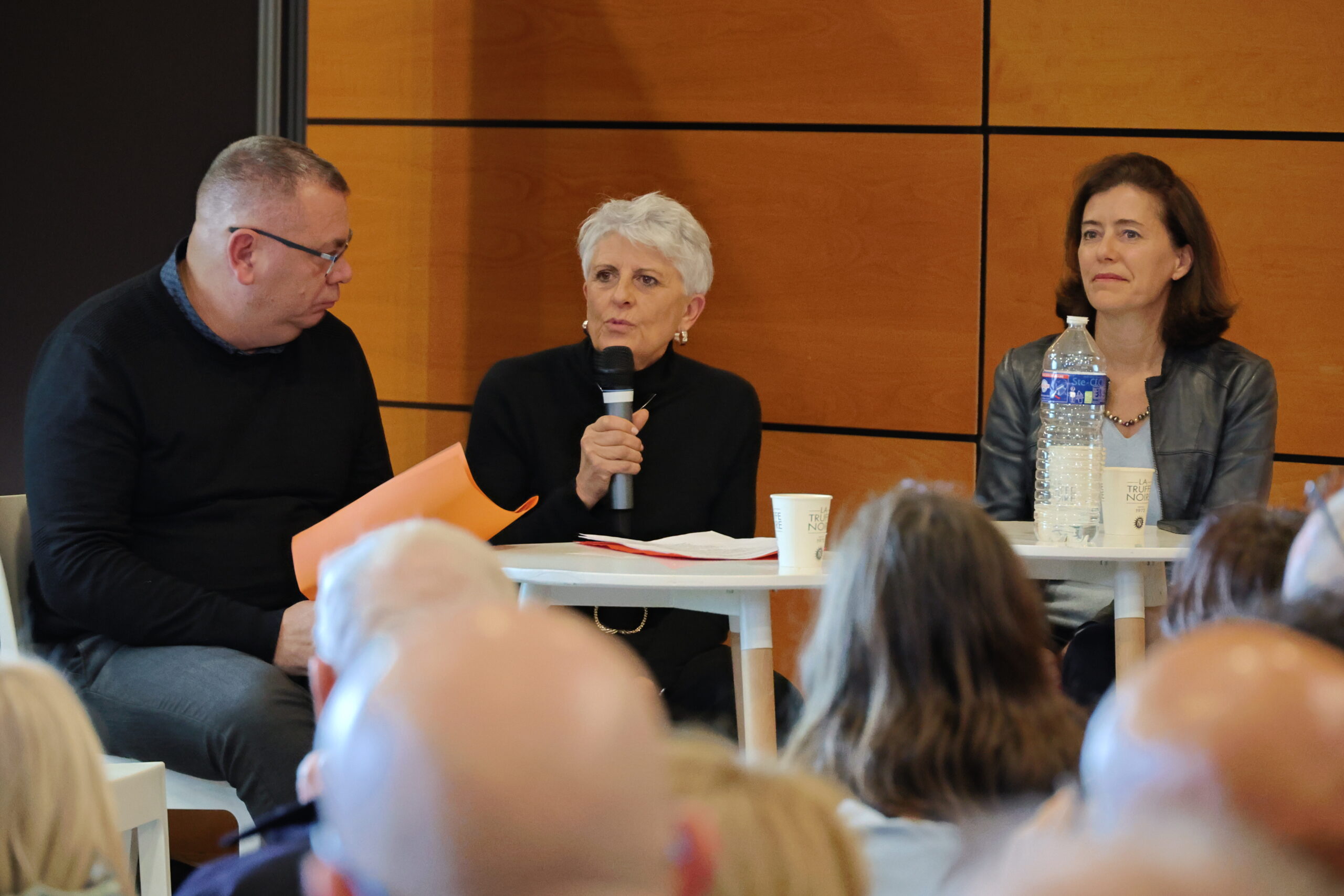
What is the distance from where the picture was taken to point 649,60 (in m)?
3.76

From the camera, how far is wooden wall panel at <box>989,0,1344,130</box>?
335cm

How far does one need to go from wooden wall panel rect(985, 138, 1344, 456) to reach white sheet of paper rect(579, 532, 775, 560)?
1.67 m

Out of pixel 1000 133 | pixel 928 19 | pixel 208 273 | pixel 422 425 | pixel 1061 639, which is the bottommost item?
pixel 1061 639

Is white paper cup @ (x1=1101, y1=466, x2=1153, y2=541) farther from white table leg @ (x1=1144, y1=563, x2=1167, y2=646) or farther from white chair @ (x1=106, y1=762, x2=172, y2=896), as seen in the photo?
white chair @ (x1=106, y1=762, x2=172, y2=896)

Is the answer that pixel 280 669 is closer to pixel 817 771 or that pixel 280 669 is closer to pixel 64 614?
pixel 64 614

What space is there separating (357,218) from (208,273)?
161 cm

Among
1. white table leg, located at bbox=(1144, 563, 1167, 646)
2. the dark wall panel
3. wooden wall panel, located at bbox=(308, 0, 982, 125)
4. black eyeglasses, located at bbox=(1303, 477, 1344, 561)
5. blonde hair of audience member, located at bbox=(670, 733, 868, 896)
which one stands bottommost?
white table leg, located at bbox=(1144, 563, 1167, 646)

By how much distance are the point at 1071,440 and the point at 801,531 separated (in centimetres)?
90

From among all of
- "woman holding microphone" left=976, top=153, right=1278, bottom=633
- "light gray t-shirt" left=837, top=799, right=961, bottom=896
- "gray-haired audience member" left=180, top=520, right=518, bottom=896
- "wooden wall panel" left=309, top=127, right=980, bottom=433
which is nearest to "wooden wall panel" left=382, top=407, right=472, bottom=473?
"wooden wall panel" left=309, top=127, right=980, bottom=433

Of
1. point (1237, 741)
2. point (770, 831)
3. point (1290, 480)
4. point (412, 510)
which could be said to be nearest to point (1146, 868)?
point (1237, 741)

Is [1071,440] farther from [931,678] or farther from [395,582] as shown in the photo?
[395,582]

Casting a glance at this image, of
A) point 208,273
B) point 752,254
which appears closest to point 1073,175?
point 752,254

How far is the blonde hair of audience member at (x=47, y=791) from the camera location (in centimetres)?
84

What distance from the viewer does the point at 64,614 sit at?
2104mm
